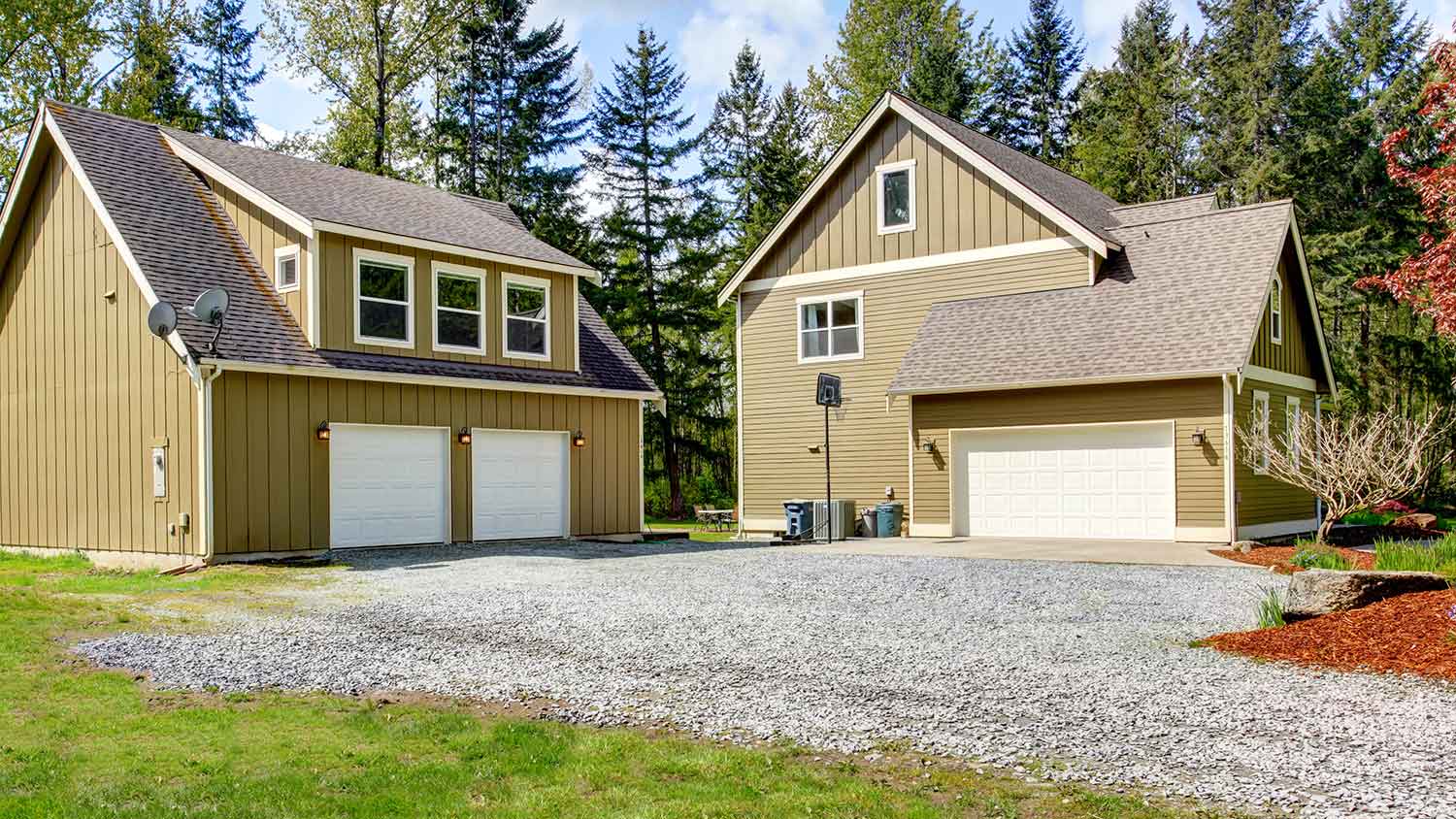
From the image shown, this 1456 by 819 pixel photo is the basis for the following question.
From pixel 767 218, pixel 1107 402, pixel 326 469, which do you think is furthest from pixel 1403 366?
pixel 326 469

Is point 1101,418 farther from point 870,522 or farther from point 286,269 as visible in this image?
point 286,269

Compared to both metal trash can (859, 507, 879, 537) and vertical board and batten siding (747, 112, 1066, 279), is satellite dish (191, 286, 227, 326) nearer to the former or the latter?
metal trash can (859, 507, 879, 537)

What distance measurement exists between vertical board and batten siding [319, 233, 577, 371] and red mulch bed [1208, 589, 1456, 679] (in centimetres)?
1304

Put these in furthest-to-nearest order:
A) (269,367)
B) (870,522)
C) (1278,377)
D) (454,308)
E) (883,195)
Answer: (883,195), (870,522), (1278,377), (454,308), (269,367)

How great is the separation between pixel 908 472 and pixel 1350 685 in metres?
14.8

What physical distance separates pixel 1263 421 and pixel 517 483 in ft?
40.5

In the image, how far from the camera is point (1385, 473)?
16125mm

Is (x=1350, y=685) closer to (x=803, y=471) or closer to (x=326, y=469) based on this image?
(x=326, y=469)

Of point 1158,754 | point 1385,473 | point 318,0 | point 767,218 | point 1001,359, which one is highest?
point 318,0

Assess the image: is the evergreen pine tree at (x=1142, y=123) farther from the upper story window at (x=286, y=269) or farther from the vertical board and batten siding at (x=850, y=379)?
the upper story window at (x=286, y=269)

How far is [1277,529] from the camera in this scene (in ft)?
66.9

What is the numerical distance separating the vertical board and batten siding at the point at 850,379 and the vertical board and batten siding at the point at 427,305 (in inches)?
194

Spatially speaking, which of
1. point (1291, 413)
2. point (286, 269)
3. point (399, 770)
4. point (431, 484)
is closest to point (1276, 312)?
point (1291, 413)

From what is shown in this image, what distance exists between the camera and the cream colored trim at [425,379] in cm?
1594
